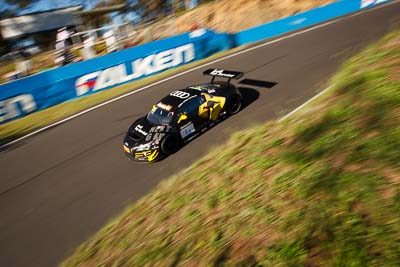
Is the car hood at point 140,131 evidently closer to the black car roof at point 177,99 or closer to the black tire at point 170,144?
the black tire at point 170,144

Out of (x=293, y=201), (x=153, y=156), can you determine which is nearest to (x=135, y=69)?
(x=153, y=156)

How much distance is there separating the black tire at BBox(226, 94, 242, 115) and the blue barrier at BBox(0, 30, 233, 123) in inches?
337

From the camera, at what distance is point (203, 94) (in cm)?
1095

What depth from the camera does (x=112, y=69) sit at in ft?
58.4

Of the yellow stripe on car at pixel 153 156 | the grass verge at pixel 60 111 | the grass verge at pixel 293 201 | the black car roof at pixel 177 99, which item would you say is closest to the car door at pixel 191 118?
the black car roof at pixel 177 99

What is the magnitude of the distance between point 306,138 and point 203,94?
5104 mm

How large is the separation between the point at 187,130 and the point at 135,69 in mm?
9414

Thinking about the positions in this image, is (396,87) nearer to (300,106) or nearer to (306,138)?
(306,138)

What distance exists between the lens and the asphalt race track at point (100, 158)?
8.12 metres

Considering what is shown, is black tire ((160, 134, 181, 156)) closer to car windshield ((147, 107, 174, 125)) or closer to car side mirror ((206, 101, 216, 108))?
car windshield ((147, 107, 174, 125))

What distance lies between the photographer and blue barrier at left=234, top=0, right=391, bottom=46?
2159 cm

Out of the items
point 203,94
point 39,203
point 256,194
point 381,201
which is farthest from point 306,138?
point 39,203

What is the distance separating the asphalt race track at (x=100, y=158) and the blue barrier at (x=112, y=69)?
258 centimetres

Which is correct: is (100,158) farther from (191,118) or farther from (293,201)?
(293,201)
